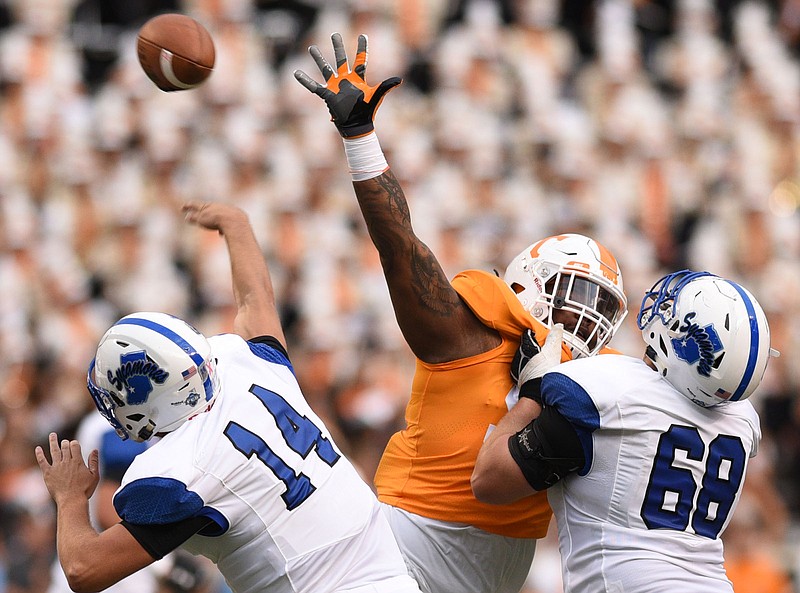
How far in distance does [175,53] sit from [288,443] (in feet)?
6.11

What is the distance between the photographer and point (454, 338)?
13.8 ft

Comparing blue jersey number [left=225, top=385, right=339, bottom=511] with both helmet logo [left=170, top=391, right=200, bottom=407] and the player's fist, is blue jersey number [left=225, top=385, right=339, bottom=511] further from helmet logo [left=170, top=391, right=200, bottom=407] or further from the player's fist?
the player's fist

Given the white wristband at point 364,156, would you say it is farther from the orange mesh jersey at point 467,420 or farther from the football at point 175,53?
the football at point 175,53

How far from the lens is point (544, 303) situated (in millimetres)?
4336

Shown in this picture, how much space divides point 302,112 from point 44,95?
6.82 feet

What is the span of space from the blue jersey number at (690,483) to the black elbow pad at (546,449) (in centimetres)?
24

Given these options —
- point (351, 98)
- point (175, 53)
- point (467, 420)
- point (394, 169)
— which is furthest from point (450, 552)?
point (394, 169)

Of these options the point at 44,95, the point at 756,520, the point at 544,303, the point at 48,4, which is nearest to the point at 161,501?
the point at 544,303

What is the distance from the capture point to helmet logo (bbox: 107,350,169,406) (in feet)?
11.9

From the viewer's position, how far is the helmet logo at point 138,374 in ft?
11.9

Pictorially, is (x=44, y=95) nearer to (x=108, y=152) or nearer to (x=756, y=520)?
(x=108, y=152)

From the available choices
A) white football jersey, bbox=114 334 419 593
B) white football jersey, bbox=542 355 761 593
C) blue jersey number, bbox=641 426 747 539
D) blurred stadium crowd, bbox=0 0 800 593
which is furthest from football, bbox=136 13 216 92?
blurred stadium crowd, bbox=0 0 800 593

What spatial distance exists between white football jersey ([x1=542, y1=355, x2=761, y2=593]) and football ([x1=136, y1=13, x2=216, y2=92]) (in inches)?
77.0

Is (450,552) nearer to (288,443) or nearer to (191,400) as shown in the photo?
(288,443)
